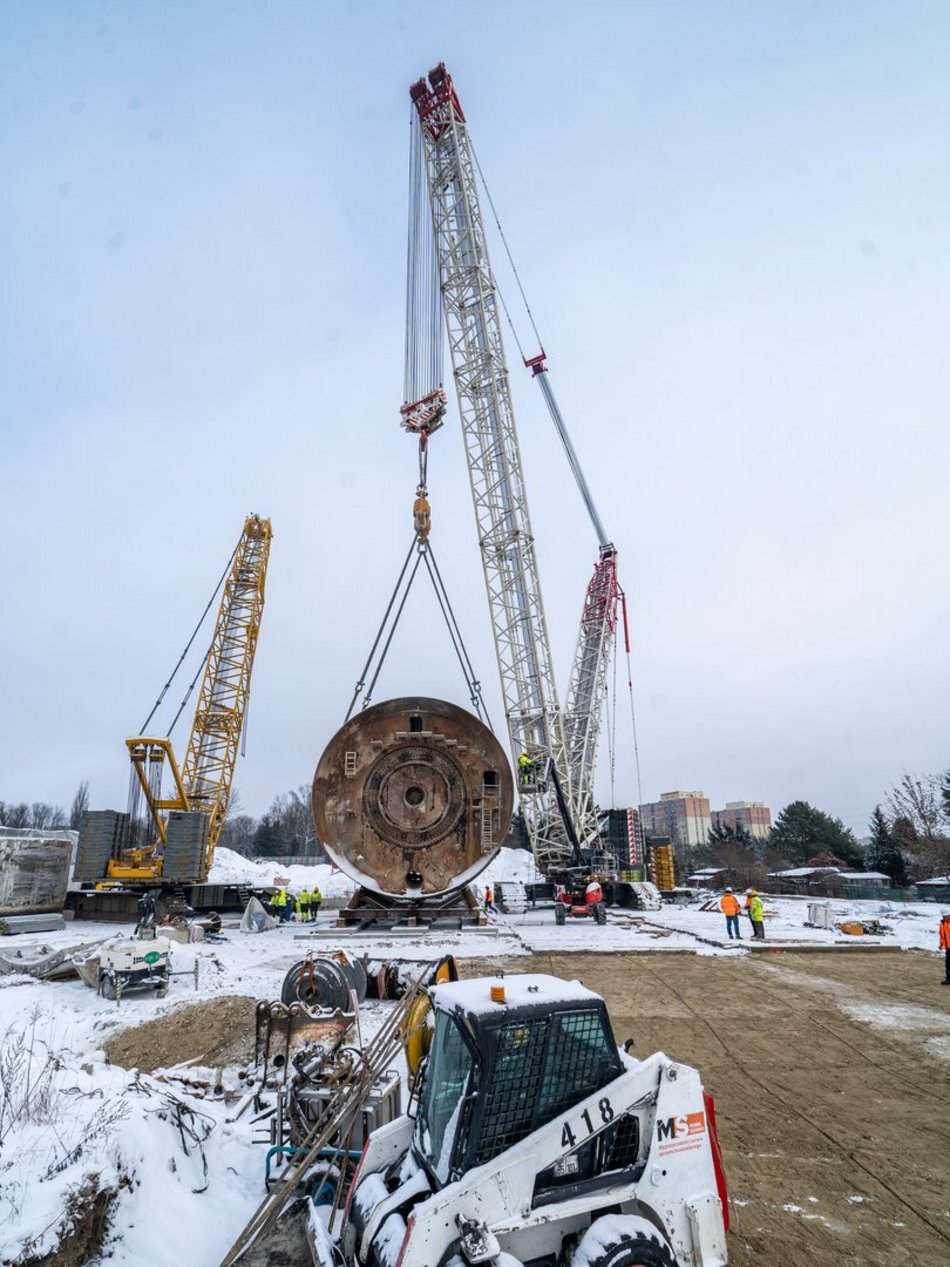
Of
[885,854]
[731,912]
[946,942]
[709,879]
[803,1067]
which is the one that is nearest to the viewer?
[803,1067]

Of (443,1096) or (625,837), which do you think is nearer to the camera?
(443,1096)

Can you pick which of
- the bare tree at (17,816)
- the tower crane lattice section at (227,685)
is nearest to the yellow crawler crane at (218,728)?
the tower crane lattice section at (227,685)

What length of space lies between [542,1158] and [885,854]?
158 ft

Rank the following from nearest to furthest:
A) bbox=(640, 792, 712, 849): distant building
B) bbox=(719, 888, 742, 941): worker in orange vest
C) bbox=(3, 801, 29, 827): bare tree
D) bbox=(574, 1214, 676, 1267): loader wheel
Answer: bbox=(574, 1214, 676, 1267): loader wheel
bbox=(719, 888, 742, 941): worker in orange vest
bbox=(3, 801, 29, 827): bare tree
bbox=(640, 792, 712, 849): distant building

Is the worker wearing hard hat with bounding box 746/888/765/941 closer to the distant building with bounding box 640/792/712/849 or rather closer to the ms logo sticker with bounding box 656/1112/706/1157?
the ms logo sticker with bounding box 656/1112/706/1157

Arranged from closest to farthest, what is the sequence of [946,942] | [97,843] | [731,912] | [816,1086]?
[816,1086] → [946,942] → [731,912] → [97,843]

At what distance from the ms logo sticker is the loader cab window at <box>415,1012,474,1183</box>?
3.49 ft

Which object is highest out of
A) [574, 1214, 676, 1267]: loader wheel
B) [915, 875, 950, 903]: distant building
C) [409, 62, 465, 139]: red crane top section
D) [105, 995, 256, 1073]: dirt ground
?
[409, 62, 465, 139]: red crane top section

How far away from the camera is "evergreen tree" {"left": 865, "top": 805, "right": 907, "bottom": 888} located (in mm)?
39812

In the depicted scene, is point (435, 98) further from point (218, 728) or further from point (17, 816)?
point (17, 816)

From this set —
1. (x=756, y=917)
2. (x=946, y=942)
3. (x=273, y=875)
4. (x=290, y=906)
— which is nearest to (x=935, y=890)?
(x=756, y=917)

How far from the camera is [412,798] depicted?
1741 centimetres

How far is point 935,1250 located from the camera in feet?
13.3

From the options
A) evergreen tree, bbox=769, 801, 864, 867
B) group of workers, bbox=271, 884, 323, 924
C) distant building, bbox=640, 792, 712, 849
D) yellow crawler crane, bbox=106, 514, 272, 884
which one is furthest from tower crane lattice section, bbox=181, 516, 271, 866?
distant building, bbox=640, 792, 712, 849
